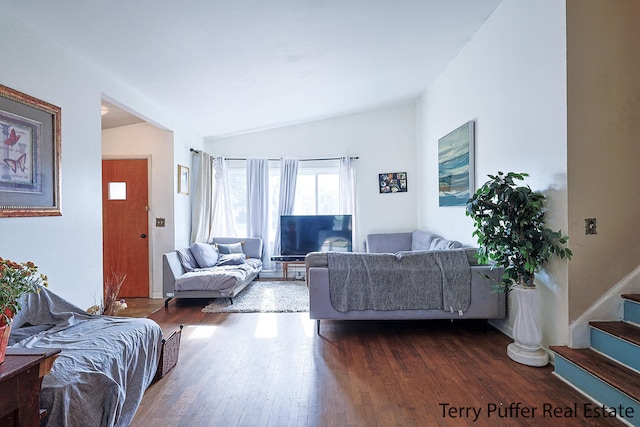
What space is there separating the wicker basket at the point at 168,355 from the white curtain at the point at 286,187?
3551 millimetres

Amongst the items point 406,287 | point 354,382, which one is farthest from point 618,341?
point 354,382

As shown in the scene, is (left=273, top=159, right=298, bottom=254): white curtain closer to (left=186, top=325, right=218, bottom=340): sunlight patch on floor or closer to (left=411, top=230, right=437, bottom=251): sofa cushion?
(left=411, top=230, right=437, bottom=251): sofa cushion

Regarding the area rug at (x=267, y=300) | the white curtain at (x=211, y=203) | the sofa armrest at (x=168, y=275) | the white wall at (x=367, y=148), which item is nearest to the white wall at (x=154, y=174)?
the sofa armrest at (x=168, y=275)

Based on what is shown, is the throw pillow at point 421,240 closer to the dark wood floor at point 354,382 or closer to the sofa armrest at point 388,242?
the sofa armrest at point 388,242

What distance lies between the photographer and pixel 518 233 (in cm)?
262

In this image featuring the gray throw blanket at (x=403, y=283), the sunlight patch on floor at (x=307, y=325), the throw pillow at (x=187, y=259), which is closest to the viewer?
the gray throw blanket at (x=403, y=283)

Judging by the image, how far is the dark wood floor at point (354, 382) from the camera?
199 centimetres

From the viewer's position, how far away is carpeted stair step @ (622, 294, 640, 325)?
7.73 ft

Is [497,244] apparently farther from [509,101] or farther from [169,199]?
[169,199]

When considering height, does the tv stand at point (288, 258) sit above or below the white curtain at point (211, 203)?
below

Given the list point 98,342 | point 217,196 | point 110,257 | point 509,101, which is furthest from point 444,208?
point 110,257

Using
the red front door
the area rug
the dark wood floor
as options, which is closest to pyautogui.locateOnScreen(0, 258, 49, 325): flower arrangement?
the dark wood floor

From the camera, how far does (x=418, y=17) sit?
10.3ft

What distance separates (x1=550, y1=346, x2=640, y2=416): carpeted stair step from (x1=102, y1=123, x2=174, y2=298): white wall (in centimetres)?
464
